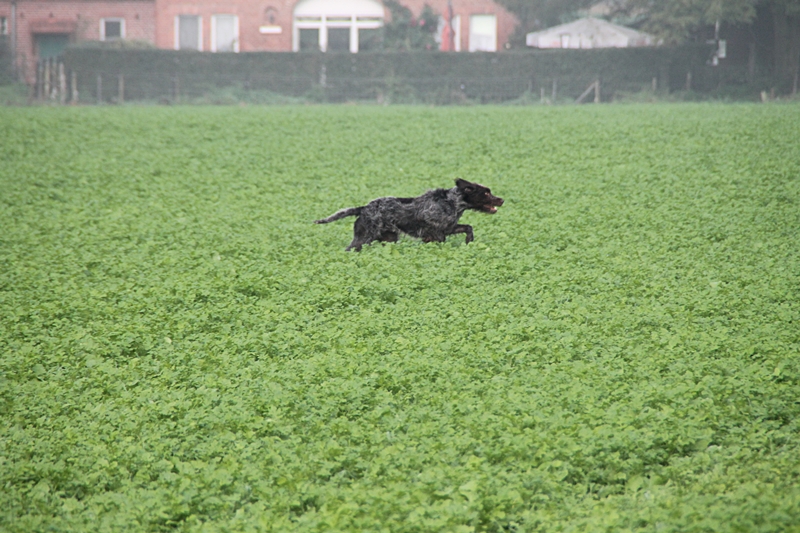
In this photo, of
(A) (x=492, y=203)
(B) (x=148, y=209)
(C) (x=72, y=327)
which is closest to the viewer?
(C) (x=72, y=327)

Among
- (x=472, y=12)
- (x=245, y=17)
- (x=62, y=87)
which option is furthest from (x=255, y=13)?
(x=62, y=87)

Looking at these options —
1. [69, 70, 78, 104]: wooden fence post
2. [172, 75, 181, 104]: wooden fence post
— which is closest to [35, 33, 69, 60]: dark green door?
[69, 70, 78, 104]: wooden fence post

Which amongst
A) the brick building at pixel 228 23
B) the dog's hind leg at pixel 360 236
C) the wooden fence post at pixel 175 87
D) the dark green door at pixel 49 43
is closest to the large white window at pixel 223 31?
the brick building at pixel 228 23

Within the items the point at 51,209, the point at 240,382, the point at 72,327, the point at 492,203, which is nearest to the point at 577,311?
the point at 492,203

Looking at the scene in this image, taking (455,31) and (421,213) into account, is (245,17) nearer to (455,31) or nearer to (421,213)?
(455,31)

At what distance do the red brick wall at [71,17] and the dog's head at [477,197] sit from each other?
33.4 metres

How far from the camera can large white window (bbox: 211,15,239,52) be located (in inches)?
1508

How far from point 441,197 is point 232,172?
677cm


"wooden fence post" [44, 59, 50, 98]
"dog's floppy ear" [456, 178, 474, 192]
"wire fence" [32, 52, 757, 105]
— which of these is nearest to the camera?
"dog's floppy ear" [456, 178, 474, 192]

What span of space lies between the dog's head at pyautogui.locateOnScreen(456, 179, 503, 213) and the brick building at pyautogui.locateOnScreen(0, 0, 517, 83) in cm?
2981

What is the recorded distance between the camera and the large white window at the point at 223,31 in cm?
3831

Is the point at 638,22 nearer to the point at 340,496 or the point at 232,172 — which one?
the point at 232,172

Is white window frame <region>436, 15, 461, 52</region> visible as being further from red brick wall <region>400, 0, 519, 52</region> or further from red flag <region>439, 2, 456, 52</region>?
red flag <region>439, 2, 456, 52</region>

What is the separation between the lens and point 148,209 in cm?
1170
